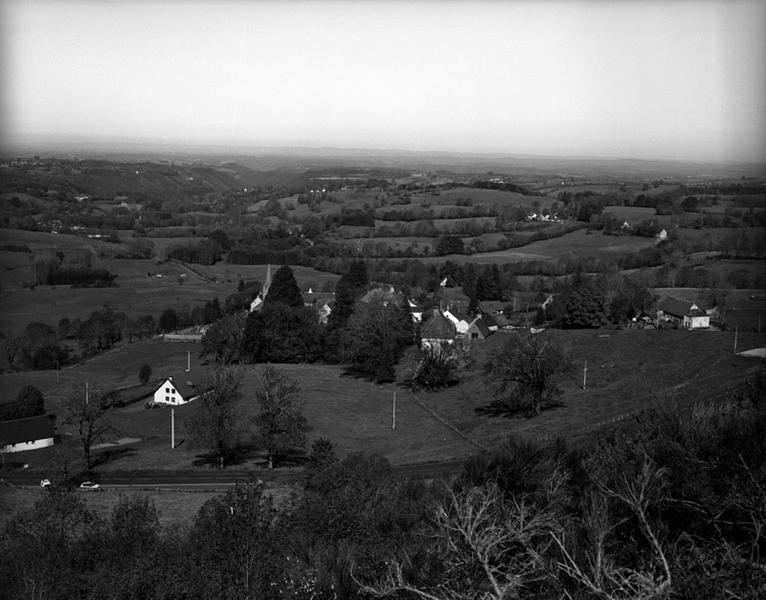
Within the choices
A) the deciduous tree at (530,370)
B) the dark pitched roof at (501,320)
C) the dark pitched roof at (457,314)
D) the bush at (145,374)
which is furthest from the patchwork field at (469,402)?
the dark pitched roof at (501,320)

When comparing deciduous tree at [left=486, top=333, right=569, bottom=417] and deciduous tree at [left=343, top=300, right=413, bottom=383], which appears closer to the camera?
deciduous tree at [left=486, top=333, right=569, bottom=417]

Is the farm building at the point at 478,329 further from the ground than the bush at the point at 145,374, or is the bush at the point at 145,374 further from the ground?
the farm building at the point at 478,329

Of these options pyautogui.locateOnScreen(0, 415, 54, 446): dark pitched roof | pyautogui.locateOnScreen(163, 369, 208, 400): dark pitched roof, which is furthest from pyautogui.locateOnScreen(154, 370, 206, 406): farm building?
pyautogui.locateOnScreen(0, 415, 54, 446): dark pitched roof

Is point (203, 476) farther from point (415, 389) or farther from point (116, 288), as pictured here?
point (116, 288)

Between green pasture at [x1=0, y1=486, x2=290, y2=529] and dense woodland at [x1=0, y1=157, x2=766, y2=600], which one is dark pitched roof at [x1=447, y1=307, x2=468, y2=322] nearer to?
dense woodland at [x1=0, y1=157, x2=766, y2=600]

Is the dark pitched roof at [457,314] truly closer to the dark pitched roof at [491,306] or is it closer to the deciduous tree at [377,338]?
the dark pitched roof at [491,306]

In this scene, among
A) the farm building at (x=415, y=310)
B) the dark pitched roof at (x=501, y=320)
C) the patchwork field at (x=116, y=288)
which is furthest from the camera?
the patchwork field at (x=116, y=288)
